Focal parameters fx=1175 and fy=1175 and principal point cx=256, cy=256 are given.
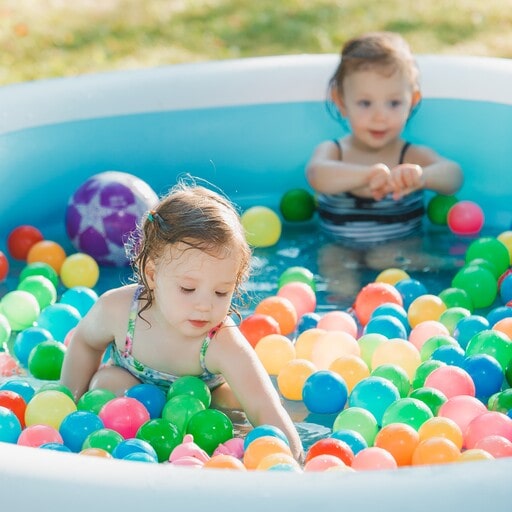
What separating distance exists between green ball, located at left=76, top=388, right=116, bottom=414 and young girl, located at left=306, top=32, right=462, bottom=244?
4.29 feet

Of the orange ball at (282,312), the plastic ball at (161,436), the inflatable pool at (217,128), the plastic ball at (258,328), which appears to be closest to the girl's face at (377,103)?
the inflatable pool at (217,128)

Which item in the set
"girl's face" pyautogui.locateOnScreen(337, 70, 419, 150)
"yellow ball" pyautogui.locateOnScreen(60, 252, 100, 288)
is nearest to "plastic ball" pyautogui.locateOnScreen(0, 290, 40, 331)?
"yellow ball" pyautogui.locateOnScreen(60, 252, 100, 288)

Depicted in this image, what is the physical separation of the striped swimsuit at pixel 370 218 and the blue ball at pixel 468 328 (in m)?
0.83

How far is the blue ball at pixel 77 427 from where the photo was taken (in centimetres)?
232

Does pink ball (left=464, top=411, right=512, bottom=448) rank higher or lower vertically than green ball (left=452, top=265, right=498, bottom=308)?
lower

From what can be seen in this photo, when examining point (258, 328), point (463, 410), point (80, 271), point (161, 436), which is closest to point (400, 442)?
point (463, 410)

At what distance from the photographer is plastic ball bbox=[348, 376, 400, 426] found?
245cm

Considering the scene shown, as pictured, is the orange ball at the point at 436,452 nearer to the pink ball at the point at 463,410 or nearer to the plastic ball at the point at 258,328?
the pink ball at the point at 463,410

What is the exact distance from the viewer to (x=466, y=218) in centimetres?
360

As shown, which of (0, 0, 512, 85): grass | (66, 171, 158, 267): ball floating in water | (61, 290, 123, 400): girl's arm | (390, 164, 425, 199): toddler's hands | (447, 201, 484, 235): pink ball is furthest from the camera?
(0, 0, 512, 85): grass

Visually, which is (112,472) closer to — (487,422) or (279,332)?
(487,422)

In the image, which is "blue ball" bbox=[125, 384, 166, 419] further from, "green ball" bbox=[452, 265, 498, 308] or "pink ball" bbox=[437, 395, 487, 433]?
"green ball" bbox=[452, 265, 498, 308]

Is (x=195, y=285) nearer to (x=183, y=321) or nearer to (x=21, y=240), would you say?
(x=183, y=321)

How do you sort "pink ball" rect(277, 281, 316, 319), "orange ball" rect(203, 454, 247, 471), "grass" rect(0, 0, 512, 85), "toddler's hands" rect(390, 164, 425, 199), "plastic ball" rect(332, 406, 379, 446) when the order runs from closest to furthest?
"orange ball" rect(203, 454, 247, 471)
"plastic ball" rect(332, 406, 379, 446)
"pink ball" rect(277, 281, 316, 319)
"toddler's hands" rect(390, 164, 425, 199)
"grass" rect(0, 0, 512, 85)
